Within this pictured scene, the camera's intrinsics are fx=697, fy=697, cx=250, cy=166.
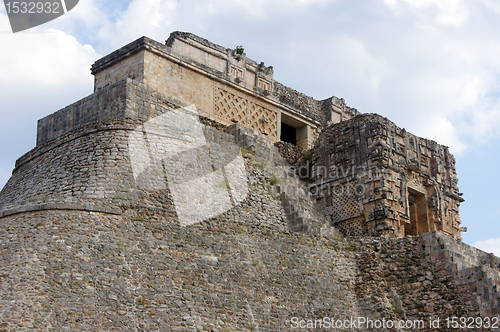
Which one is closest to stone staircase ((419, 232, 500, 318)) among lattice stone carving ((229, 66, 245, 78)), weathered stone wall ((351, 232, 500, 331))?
weathered stone wall ((351, 232, 500, 331))

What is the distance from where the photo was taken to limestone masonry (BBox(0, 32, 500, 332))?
12680mm

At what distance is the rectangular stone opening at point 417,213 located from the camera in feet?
66.0

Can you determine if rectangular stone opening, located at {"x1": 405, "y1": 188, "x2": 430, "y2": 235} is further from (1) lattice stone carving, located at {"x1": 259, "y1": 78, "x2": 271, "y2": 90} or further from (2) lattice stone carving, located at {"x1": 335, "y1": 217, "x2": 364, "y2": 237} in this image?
(1) lattice stone carving, located at {"x1": 259, "y1": 78, "x2": 271, "y2": 90}

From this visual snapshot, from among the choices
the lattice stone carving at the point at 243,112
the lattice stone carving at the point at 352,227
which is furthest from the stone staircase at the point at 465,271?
the lattice stone carving at the point at 243,112

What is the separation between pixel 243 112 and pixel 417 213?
5886 millimetres

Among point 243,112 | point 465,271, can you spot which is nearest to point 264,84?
point 243,112

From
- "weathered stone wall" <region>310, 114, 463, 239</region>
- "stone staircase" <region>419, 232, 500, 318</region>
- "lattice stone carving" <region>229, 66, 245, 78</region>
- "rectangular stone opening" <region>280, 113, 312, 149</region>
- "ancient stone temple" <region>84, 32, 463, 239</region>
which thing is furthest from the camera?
"rectangular stone opening" <region>280, 113, 312, 149</region>

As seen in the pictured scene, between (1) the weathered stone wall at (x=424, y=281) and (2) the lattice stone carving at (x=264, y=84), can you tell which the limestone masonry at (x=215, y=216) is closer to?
(1) the weathered stone wall at (x=424, y=281)

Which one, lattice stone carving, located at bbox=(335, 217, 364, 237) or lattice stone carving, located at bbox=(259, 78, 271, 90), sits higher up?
lattice stone carving, located at bbox=(259, 78, 271, 90)

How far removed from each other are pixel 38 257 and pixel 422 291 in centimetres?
817

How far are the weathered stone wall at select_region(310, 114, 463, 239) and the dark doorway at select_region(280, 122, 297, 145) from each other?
8.16 ft

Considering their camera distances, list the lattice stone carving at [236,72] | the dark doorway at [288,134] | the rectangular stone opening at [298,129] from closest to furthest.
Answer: the lattice stone carving at [236,72]
the rectangular stone opening at [298,129]
the dark doorway at [288,134]

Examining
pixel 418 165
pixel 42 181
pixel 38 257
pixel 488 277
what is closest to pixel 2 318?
pixel 38 257

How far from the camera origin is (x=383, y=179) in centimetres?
1864
